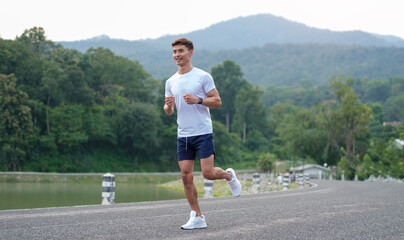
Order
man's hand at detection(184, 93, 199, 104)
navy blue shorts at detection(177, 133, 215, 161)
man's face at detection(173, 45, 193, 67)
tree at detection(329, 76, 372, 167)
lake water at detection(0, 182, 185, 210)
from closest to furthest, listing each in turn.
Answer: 1. man's hand at detection(184, 93, 199, 104)
2. navy blue shorts at detection(177, 133, 215, 161)
3. man's face at detection(173, 45, 193, 67)
4. lake water at detection(0, 182, 185, 210)
5. tree at detection(329, 76, 372, 167)

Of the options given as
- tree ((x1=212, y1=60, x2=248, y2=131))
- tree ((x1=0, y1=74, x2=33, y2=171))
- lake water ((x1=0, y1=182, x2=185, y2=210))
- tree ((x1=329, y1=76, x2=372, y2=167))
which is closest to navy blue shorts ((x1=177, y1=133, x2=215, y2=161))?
lake water ((x1=0, y1=182, x2=185, y2=210))

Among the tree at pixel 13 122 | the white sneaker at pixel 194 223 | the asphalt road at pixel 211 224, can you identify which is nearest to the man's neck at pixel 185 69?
the white sneaker at pixel 194 223

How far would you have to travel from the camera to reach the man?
5871 mm

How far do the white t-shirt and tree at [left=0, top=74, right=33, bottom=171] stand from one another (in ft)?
158

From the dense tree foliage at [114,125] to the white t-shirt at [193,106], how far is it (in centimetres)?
4357

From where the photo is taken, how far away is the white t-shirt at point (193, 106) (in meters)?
5.93

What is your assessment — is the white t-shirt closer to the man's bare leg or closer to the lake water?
the man's bare leg

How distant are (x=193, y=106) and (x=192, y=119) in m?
0.15

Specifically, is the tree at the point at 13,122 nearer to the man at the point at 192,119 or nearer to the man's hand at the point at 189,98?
the man at the point at 192,119

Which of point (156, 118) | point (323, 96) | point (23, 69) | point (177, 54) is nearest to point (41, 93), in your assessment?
point (23, 69)

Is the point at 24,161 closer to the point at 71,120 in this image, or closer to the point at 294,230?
the point at 71,120

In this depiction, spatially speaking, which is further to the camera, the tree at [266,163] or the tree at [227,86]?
the tree at [227,86]

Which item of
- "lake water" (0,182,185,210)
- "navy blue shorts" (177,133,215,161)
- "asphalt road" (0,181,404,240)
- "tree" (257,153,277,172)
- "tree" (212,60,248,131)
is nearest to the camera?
"asphalt road" (0,181,404,240)

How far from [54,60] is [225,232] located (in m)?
62.0
